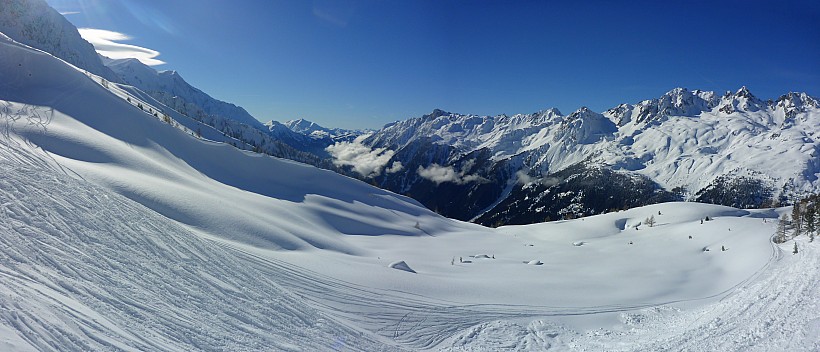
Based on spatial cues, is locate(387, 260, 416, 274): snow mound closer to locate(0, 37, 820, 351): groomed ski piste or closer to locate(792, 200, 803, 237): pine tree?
locate(0, 37, 820, 351): groomed ski piste

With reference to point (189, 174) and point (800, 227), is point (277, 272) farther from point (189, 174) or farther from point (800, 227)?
point (800, 227)

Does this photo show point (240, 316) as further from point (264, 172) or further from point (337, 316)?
point (264, 172)

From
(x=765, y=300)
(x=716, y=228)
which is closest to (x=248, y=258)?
(x=765, y=300)

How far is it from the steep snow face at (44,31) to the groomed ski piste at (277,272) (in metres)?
136

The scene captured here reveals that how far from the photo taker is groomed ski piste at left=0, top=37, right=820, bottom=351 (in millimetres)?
8555

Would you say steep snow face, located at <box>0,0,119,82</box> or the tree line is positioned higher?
steep snow face, located at <box>0,0,119,82</box>

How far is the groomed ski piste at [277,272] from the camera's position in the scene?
8.55 metres

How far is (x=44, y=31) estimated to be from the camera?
16112 centimetres

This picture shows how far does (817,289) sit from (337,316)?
72.7 feet

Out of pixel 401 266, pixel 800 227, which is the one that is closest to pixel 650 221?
pixel 800 227

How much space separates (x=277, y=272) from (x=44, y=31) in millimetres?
217971

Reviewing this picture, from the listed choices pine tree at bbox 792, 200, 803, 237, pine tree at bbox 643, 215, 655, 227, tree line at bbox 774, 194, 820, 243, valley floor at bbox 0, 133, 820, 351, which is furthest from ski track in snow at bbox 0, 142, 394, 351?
pine tree at bbox 643, 215, 655, 227

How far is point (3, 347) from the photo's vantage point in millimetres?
4930

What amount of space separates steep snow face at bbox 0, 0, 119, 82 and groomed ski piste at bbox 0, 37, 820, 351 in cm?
13632
